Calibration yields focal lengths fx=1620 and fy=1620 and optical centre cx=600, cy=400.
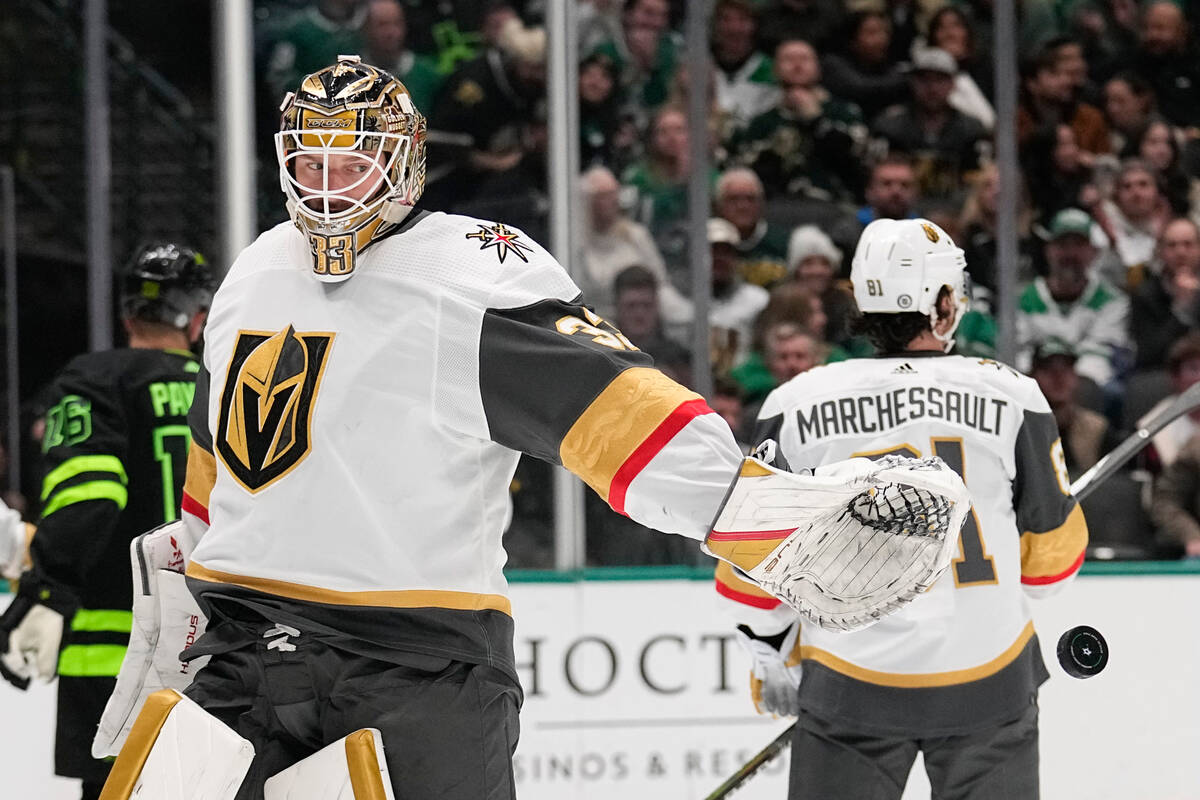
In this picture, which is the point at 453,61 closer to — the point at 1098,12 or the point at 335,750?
the point at 1098,12

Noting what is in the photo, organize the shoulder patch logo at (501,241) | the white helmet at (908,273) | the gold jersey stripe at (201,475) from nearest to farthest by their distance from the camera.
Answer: the shoulder patch logo at (501,241), the gold jersey stripe at (201,475), the white helmet at (908,273)

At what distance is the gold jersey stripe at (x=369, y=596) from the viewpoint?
154cm

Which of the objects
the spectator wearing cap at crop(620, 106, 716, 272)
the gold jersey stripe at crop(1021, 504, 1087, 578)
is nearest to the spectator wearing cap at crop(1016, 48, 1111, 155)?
the spectator wearing cap at crop(620, 106, 716, 272)

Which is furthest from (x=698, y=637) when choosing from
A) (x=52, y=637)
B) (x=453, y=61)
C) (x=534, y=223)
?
(x=453, y=61)

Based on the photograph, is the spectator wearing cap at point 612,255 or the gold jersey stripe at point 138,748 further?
the spectator wearing cap at point 612,255

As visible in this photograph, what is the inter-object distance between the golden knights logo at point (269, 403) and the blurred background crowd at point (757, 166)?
2124mm

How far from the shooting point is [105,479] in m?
2.65

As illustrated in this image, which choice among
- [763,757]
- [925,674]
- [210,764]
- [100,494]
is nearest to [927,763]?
[925,674]

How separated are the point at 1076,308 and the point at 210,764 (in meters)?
3.44

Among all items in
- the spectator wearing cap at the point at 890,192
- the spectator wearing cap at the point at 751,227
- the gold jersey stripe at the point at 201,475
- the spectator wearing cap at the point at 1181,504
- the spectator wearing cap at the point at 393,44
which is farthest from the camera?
the spectator wearing cap at the point at 890,192

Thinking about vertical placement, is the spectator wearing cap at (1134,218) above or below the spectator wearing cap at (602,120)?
below

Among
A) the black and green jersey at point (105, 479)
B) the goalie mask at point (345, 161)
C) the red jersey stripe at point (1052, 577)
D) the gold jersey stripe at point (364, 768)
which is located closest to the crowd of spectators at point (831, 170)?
the black and green jersey at point (105, 479)

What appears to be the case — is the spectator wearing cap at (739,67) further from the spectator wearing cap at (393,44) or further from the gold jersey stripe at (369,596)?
the gold jersey stripe at (369,596)

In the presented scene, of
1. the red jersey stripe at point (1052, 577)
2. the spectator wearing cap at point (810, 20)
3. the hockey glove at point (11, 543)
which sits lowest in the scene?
the hockey glove at point (11, 543)
